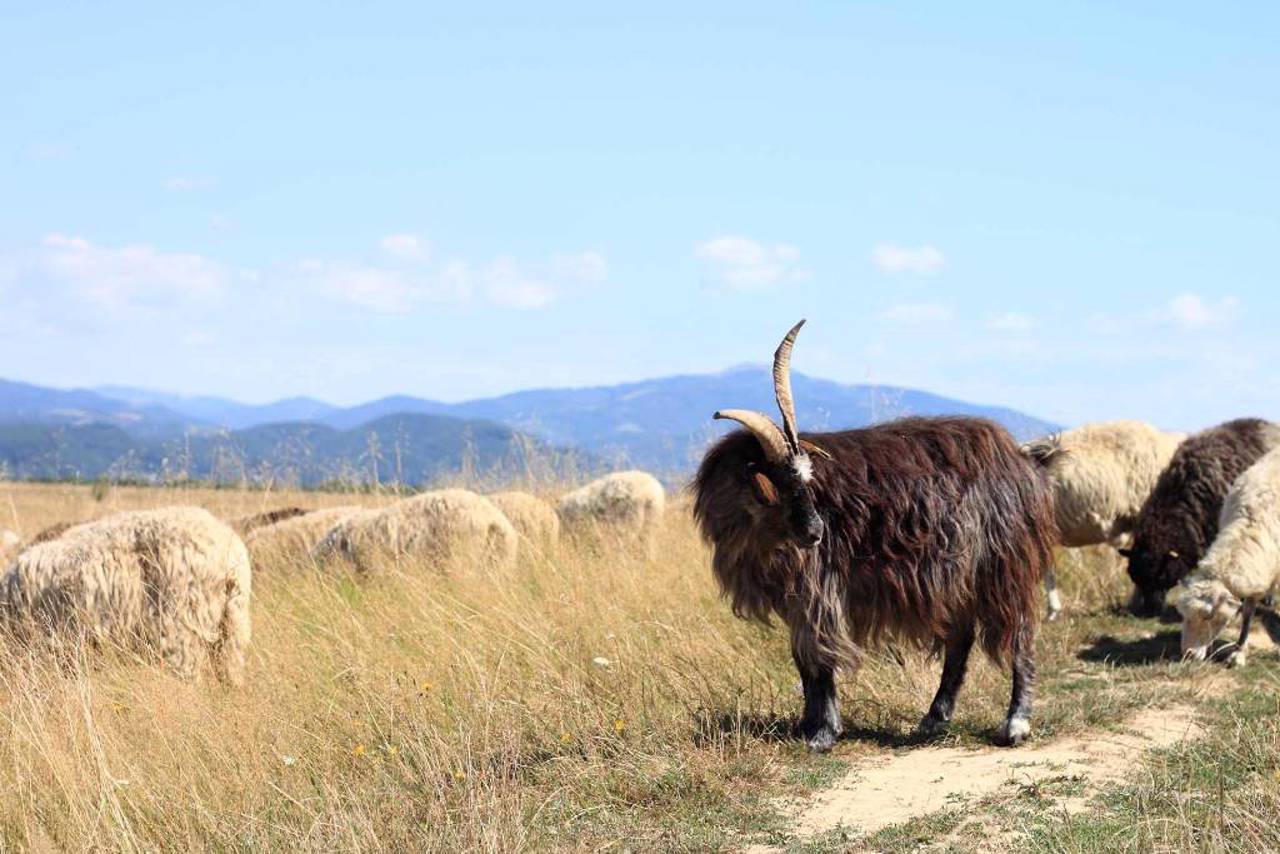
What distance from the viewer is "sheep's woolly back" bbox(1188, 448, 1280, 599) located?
9.55m

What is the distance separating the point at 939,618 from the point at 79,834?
4.32 m

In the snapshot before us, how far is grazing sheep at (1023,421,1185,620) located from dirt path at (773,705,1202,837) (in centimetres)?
535

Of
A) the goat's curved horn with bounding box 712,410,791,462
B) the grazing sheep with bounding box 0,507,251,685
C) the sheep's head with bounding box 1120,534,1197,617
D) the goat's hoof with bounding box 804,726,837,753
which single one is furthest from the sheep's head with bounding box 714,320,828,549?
the sheep's head with bounding box 1120,534,1197,617

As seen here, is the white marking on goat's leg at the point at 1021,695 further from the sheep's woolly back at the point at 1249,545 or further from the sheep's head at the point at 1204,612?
the sheep's woolly back at the point at 1249,545

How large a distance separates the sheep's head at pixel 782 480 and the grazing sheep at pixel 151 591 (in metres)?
3.67

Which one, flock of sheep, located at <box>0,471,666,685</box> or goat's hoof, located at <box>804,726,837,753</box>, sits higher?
flock of sheep, located at <box>0,471,666,685</box>

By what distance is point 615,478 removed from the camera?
1473 cm

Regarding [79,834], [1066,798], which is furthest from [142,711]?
[1066,798]

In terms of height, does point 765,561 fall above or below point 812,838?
above

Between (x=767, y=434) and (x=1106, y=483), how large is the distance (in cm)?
729

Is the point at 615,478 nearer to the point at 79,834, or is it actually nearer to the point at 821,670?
the point at 821,670

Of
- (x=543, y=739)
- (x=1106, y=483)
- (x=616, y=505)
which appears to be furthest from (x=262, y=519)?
(x=1106, y=483)

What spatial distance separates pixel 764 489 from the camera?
21.3 feet

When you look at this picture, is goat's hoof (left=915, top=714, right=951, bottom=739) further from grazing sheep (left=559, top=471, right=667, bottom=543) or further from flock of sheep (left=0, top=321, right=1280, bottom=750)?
grazing sheep (left=559, top=471, right=667, bottom=543)
